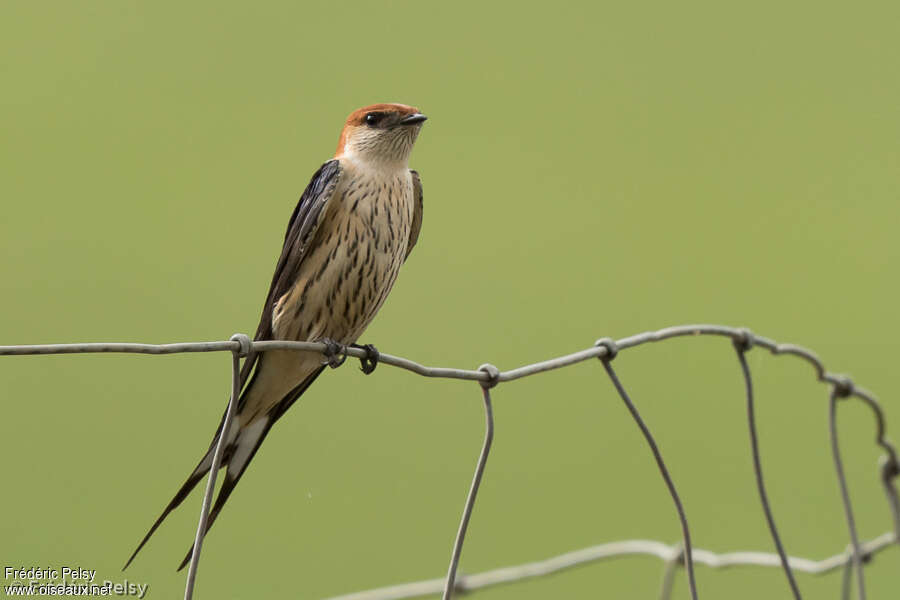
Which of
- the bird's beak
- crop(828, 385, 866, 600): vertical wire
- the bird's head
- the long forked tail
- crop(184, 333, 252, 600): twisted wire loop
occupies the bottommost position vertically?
the long forked tail

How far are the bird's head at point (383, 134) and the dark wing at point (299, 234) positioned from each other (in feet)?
0.40

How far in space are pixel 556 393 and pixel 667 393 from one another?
535 millimetres

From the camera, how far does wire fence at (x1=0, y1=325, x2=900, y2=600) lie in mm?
1467

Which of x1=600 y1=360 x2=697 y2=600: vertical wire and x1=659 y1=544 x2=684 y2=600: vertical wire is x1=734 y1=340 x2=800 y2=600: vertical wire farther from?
x1=659 y1=544 x2=684 y2=600: vertical wire

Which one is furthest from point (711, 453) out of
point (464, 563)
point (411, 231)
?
point (411, 231)

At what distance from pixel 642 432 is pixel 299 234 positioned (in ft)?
3.49

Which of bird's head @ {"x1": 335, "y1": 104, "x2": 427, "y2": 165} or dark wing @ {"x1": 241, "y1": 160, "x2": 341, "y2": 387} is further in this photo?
bird's head @ {"x1": 335, "y1": 104, "x2": 427, "y2": 165}

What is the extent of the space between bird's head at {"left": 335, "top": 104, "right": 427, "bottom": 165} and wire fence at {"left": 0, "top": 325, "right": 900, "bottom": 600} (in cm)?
58

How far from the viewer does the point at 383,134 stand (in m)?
2.85

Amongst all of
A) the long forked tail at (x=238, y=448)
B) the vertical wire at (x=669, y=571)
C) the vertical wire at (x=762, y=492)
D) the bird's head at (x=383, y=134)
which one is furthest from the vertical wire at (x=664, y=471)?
the bird's head at (x=383, y=134)

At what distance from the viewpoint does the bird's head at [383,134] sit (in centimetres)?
283

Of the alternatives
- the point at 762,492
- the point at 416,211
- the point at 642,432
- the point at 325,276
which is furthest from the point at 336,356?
the point at 762,492

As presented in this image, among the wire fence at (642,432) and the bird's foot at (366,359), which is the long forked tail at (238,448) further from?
the wire fence at (642,432)

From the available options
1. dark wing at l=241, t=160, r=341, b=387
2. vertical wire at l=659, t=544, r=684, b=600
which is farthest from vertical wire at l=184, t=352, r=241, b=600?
vertical wire at l=659, t=544, r=684, b=600
